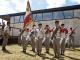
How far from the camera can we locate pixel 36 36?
65.0 feet

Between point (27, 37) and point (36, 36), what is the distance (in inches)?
80.4

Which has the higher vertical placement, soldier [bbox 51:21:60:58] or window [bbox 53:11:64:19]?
window [bbox 53:11:64:19]

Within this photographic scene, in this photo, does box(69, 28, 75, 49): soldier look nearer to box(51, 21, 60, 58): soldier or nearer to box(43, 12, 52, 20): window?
box(43, 12, 52, 20): window

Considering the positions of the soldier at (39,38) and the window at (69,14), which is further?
the window at (69,14)

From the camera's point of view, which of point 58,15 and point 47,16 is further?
point 47,16

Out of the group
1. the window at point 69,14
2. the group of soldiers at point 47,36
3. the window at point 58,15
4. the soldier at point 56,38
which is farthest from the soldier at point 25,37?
the window at point 58,15

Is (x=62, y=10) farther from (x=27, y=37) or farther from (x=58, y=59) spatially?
(x=58, y=59)

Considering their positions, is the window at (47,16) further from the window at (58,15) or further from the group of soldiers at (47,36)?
the group of soldiers at (47,36)

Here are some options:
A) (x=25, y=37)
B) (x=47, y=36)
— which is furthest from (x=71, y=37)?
(x=25, y=37)

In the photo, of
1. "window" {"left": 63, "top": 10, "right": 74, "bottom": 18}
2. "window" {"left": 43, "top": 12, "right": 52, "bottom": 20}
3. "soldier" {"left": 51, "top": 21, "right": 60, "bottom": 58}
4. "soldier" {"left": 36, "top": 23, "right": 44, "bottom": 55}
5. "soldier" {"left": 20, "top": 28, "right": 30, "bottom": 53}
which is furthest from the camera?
"window" {"left": 43, "top": 12, "right": 52, "bottom": 20}

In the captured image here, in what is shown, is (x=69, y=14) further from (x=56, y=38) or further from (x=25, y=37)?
(x=56, y=38)

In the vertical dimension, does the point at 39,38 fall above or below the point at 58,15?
below

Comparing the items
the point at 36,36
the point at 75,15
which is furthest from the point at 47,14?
the point at 36,36

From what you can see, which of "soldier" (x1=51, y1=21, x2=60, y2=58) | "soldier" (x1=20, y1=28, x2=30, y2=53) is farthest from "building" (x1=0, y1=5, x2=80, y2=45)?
"soldier" (x1=51, y1=21, x2=60, y2=58)
